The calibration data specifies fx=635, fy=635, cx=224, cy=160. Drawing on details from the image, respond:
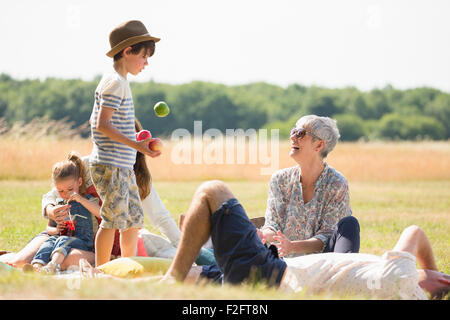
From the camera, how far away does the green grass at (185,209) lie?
3494 millimetres

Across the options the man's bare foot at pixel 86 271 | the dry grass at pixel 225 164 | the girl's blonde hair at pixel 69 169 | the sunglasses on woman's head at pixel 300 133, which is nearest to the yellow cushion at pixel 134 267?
the man's bare foot at pixel 86 271

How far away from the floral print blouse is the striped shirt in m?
1.19

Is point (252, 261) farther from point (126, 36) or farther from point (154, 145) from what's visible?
point (126, 36)

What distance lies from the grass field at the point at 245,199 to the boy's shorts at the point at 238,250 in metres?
0.10

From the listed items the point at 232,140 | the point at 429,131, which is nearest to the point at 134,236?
the point at 232,140

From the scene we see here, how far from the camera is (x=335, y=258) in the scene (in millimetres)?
3820

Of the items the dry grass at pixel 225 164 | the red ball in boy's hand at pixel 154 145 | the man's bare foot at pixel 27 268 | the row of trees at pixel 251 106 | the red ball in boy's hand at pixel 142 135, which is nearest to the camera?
the man's bare foot at pixel 27 268

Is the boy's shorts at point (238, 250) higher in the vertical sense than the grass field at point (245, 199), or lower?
higher

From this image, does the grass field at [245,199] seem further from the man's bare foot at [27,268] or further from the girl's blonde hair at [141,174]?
the girl's blonde hair at [141,174]

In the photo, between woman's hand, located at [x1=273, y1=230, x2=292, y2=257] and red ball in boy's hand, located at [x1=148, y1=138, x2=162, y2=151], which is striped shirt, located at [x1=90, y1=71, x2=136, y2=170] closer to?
red ball in boy's hand, located at [x1=148, y1=138, x2=162, y2=151]

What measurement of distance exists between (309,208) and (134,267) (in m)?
1.40

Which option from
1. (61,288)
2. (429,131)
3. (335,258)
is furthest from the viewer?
(429,131)

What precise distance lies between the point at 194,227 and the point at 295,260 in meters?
0.68
